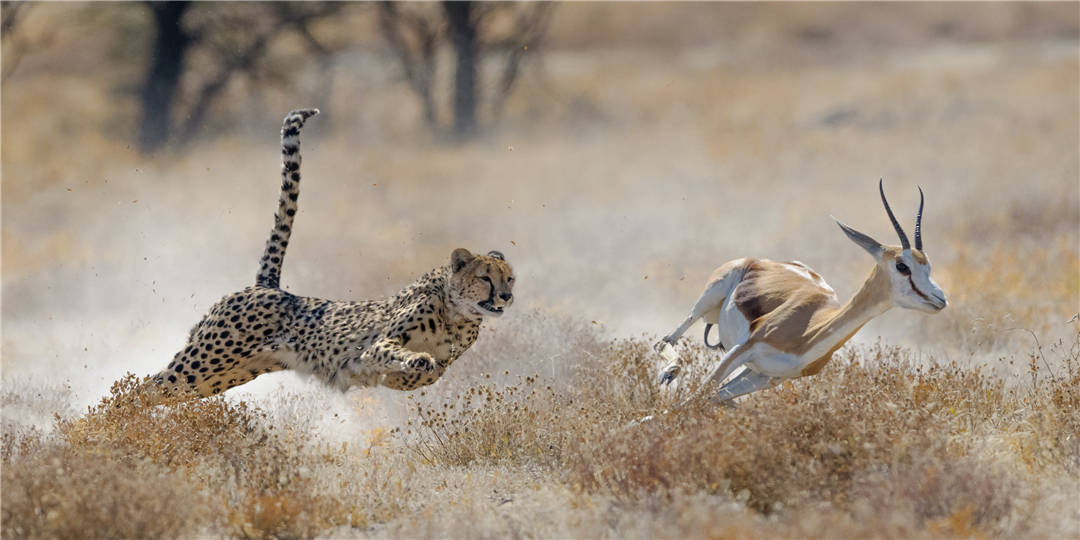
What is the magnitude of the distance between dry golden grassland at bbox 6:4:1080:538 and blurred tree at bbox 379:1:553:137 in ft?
2.51

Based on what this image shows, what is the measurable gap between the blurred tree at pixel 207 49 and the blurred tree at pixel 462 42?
1764mm

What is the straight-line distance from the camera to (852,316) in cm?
618

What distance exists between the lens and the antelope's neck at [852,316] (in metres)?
6.07

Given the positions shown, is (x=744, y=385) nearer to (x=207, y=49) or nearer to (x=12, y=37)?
(x=12, y=37)

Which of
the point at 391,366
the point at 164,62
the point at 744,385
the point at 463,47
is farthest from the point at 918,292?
the point at 164,62

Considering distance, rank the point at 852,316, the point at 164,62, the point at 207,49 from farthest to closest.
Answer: the point at 207,49
the point at 164,62
the point at 852,316


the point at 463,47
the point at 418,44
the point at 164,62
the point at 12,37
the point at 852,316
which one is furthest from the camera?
the point at 418,44

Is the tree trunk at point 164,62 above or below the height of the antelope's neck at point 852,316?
above

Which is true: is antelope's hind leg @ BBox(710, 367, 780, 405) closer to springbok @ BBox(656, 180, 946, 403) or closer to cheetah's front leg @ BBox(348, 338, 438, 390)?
springbok @ BBox(656, 180, 946, 403)

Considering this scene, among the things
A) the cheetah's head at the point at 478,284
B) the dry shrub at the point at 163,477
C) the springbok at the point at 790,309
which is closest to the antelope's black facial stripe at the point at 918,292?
the springbok at the point at 790,309

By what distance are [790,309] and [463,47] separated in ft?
73.5

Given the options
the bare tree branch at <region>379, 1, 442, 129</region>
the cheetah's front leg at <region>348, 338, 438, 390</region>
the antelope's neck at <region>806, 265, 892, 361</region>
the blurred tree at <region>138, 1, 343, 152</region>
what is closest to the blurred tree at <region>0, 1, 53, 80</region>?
the blurred tree at <region>138, 1, 343, 152</region>

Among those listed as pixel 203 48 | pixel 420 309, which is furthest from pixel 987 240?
pixel 203 48

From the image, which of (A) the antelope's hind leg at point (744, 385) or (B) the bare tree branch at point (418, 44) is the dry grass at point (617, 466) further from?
(B) the bare tree branch at point (418, 44)
